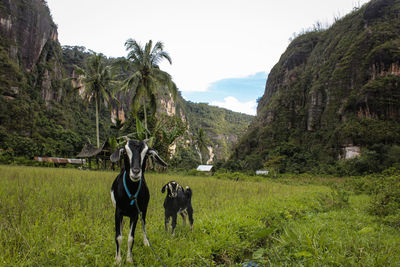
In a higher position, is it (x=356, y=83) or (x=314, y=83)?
(x=314, y=83)

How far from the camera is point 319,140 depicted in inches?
1610

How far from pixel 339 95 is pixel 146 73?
38226 mm

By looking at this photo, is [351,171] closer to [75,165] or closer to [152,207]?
[152,207]

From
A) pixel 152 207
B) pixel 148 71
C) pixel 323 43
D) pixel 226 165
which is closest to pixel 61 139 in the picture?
pixel 226 165

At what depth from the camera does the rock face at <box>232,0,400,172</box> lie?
106ft

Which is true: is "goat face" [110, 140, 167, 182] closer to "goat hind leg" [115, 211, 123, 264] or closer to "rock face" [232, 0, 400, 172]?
"goat hind leg" [115, 211, 123, 264]

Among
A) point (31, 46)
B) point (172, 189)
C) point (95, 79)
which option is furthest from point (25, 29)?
point (172, 189)

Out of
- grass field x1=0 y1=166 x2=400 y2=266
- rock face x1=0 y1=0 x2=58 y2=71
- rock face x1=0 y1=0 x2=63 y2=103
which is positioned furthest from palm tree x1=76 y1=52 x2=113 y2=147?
rock face x1=0 y1=0 x2=58 y2=71

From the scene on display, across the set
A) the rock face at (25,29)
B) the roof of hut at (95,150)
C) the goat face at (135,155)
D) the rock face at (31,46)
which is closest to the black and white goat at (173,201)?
the goat face at (135,155)

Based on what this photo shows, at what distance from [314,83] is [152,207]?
53.6 metres

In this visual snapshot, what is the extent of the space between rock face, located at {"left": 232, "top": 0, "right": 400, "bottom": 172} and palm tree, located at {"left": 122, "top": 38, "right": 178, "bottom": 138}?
96.5ft

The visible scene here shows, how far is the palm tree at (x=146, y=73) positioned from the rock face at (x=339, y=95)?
29418mm

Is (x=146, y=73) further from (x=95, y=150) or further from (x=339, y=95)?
(x=339, y=95)

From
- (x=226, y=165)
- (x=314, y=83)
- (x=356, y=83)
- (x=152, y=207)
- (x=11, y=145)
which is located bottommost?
(x=226, y=165)
